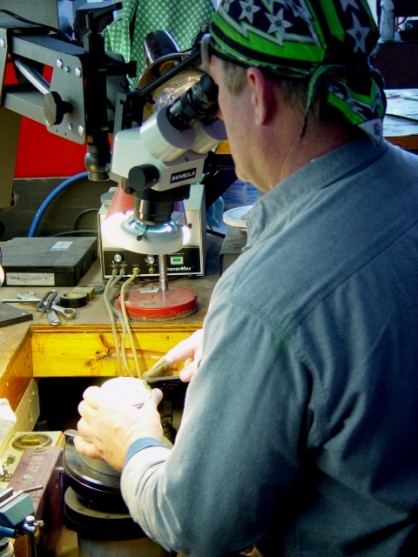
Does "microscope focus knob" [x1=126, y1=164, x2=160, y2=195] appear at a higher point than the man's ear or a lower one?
lower

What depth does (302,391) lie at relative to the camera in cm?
100

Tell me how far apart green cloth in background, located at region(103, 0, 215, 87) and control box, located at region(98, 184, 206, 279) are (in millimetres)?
730

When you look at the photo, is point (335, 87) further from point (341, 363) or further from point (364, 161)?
point (341, 363)

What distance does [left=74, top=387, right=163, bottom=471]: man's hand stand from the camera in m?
1.31

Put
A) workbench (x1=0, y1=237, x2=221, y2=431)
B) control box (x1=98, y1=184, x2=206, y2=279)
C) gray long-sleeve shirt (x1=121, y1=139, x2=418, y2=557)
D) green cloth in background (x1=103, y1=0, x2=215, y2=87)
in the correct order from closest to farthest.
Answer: gray long-sleeve shirt (x1=121, y1=139, x2=418, y2=557)
workbench (x1=0, y1=237, x2=221, y2=431)
control box (x1=98, y1=184, x2=206, y2=279)
green cloth in background (x1=103, y1=0, x2=215, y2=87)

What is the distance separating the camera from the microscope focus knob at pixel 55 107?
1.22 m

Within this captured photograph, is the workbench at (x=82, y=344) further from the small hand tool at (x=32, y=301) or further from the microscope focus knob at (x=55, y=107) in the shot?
the microscope focus knob at (x=55, y=107)

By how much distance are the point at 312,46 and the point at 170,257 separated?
1381 millimetres

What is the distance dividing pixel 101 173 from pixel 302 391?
489 mm

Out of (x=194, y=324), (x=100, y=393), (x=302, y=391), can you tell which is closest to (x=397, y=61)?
(x=194, y=324)

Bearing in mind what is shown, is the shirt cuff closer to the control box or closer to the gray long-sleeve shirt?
the gray long-sleeve shirt

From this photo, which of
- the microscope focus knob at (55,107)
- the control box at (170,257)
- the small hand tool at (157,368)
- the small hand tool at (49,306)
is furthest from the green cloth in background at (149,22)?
the microscope focus knob at (55,107)

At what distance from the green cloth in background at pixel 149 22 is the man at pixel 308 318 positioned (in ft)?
5.99

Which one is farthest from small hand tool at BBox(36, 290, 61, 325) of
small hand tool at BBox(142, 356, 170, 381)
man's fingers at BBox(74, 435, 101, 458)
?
man's fingers at BBox(74, 435, 101, 458)
